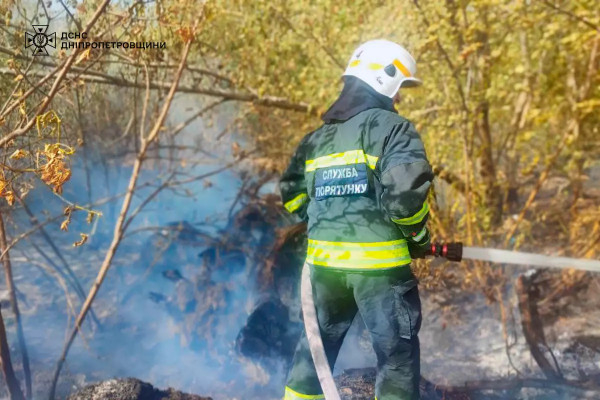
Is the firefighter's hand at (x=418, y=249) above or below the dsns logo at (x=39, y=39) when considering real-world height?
below

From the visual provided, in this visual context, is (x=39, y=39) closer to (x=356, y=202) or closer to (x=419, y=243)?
(x=356, y=202)

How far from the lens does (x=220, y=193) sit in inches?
304

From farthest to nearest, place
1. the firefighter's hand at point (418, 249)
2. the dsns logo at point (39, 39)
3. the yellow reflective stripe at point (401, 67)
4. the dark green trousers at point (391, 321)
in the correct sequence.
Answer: the dsns logo at point (39, 39) < the yellow reflective stripe at point (401, 67) < the firefighter's hand at point (418, 249) < the dark green trousers at point (391, 321)

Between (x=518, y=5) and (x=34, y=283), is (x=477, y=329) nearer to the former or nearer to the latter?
(x=518, y=5)

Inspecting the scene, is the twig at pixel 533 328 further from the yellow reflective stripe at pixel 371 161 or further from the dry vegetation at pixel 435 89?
the yellow reflective stripe at pixel 371 161

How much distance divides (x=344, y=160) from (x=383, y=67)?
0.56 meters

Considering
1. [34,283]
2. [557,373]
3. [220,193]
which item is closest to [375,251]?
[557,373]

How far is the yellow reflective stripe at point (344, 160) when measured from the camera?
96.2 inches

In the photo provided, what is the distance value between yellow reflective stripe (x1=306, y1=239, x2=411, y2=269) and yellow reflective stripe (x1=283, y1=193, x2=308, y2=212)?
0.48 metres

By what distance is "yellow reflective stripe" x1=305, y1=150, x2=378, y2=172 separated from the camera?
8.02ft

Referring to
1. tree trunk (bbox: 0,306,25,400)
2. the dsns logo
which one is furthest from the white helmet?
tree trunk (bbox: 0,306,25,400)

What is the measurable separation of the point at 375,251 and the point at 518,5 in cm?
248

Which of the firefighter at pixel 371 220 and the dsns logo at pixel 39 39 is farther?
the dsns logo at pixel 39 39

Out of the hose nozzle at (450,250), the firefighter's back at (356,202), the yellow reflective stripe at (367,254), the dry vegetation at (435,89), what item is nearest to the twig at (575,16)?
the dry vegetation at (435,89)
